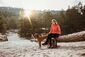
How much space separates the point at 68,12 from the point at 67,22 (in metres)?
3.39

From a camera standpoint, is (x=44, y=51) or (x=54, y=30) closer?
(x=44, y=51)

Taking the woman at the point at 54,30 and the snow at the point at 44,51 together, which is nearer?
the snow at the point at 44,51

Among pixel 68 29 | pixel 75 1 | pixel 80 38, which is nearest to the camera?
pixel 75 1

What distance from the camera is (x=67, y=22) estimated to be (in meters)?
61.2

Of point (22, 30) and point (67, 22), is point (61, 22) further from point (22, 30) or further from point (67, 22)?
point (22, 30)

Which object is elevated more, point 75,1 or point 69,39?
point 75,1

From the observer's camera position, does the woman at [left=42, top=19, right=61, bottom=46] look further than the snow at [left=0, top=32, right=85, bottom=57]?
Yes

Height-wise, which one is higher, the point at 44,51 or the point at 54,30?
the point at 54,30

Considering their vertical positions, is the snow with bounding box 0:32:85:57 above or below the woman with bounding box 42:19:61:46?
below

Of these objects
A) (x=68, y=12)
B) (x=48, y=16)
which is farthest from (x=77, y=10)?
(x=48, y=16)

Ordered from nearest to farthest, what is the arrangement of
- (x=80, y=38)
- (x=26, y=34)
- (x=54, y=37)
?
(x=54, y=37) → (x=80, y=38) → (x=26, y=34)

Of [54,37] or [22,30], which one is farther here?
[22,30]

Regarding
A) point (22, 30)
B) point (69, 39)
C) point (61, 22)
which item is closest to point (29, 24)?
point (22, 30)

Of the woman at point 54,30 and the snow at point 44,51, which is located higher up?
the woman at point 54,30
